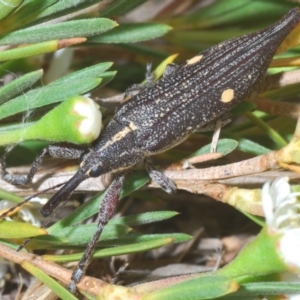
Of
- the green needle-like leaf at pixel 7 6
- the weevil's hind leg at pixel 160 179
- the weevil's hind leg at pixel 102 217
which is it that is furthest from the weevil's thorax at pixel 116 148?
the green needle-like leaf at pixel 7 6

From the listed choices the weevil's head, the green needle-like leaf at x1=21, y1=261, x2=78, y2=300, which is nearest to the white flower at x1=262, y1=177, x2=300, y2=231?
the green needle-like leaf at x1=21, y1=261, x2=78, y2=300

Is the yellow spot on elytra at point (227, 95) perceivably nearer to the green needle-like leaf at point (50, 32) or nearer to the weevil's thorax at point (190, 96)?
the weevil's thorax at point (190, 96)

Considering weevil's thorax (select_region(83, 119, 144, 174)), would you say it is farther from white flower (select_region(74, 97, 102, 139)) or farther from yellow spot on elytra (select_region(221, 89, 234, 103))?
white flower (select_region(74, 97, 102, 139))

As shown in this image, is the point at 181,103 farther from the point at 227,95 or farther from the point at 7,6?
the point at 7,6

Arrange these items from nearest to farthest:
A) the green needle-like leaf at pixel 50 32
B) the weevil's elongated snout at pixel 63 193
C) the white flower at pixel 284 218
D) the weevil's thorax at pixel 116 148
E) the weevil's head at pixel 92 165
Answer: the white flower at pixel 284 218
the green needle-like leaf at pixel 50 32
the weevil's elongated snout at pixel 63 193
the weevil's head at pixel 92 165
the weevil's thorax at pixel 116 148

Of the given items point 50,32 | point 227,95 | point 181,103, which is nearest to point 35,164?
point 50,32
